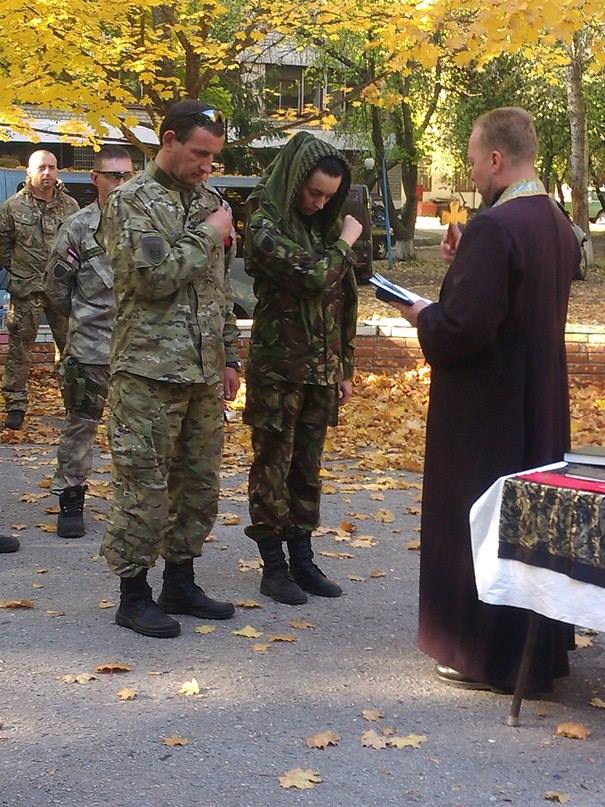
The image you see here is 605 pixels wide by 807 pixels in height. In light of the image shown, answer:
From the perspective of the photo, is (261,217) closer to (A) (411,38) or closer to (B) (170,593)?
(B) (170,593)

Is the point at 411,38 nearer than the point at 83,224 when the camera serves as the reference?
No

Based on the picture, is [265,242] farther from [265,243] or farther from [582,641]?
[582,641]

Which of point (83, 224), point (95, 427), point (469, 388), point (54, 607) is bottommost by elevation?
point (54, 607)

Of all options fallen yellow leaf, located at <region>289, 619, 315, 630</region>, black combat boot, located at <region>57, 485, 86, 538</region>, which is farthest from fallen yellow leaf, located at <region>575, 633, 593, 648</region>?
black combat boot, located at <region>57, 485, 86, 538</region>

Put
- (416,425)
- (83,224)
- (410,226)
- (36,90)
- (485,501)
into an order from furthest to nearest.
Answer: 1. (410,226)
2. (36,90)
3. (416,425)
4. (83,224)
5. (485,501)

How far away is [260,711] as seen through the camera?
4.62m

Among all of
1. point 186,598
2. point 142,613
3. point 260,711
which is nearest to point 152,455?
point 142,613

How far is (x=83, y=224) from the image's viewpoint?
7184 millimetres

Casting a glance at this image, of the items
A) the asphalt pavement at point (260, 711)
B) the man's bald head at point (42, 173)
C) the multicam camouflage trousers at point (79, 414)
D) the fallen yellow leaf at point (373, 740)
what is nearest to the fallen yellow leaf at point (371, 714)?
the asphalt pavement at point (260, 711)

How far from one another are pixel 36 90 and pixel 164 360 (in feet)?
26.9

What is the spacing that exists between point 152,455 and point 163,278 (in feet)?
2.38

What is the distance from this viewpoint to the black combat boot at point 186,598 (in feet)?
18.6

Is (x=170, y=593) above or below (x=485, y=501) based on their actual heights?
below

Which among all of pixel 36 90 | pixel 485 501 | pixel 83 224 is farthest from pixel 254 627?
pixel 36 90
